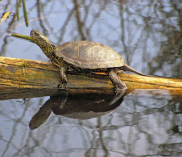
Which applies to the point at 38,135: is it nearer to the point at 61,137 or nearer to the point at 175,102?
the point at 61,137

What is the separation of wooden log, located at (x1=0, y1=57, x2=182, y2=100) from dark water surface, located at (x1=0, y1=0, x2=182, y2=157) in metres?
0.16

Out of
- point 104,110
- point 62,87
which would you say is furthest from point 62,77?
point 104,110

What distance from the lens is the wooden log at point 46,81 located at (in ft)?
14.9

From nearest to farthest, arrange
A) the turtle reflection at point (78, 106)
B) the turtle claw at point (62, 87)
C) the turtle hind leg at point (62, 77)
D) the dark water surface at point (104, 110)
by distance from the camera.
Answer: the dark water surface at point (104, 110), the turtle reflection at point (78, 106), the turtle hind leg at point (62, 77), the turtle claw at point (62, 87)

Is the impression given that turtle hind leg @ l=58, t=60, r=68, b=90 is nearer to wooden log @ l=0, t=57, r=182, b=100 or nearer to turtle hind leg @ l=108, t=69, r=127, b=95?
wooden log @ l=0, t=57, r=182, b=100

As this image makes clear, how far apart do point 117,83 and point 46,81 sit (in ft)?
4.08

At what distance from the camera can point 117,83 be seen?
4.63m

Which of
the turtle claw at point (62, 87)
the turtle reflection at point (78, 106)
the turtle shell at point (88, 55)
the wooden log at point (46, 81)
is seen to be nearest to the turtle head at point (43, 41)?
the turtle shell at point (88, 55)

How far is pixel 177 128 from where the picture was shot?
13.0 ft

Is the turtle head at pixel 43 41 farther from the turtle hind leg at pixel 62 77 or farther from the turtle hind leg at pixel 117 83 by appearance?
the turtle hind leg at pixel 117 83

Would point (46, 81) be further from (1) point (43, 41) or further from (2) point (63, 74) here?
(1) point (43, 41)

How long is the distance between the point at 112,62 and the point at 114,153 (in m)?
1.72

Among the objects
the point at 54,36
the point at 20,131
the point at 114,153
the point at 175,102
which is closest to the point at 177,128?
the point at 175,102

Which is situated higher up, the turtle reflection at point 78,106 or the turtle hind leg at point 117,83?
the turtle hind leg at point 117,83
